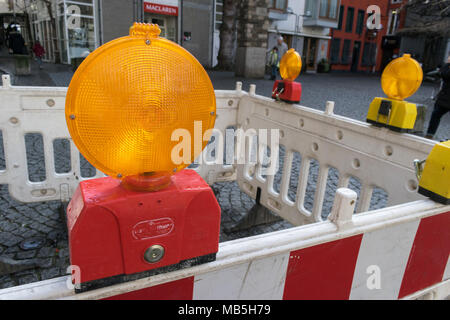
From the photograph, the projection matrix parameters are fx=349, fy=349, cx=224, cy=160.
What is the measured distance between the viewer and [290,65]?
2.88m

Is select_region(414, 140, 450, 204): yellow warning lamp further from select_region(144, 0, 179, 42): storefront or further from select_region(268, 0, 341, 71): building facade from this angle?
select_region(268, 0, 341, 71): building facade

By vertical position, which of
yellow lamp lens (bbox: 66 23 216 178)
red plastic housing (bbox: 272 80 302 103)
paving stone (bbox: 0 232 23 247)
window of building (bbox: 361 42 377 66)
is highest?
window of building (bbox: 361 42 377 66)

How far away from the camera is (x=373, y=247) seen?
1.29 metres

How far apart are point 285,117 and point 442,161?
1.56 m

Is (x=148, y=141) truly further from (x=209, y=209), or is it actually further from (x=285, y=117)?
(x=285, y=117)

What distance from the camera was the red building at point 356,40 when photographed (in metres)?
32.6

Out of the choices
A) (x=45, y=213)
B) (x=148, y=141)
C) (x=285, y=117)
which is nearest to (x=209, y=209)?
(x=148, y=141)

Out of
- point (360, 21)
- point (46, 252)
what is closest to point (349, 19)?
point (360, 21)

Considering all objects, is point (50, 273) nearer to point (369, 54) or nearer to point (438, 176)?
point (438, 176)

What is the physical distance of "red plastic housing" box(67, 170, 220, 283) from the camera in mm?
827

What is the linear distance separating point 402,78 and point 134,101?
6.00ft

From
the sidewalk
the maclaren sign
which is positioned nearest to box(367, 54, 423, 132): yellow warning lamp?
the sidewalk

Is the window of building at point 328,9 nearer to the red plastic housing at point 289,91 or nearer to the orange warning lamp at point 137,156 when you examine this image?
the red plastic housing at point 289,91
